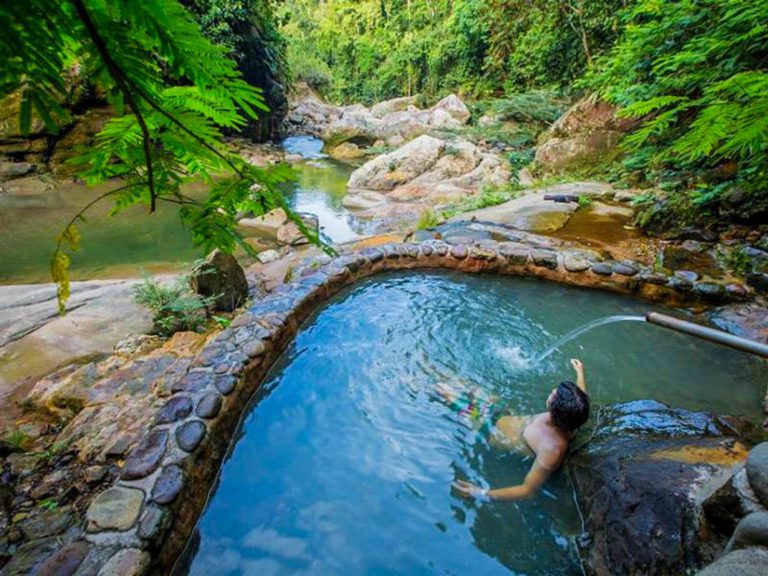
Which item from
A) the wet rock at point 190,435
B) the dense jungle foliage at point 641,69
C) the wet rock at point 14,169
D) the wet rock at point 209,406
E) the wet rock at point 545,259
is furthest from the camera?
the wet rock at point 14,169

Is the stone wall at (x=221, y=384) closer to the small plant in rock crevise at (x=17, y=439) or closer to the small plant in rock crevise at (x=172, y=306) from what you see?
the small plant in rock crevise at (x=172, y=306)

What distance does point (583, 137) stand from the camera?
29.0ft

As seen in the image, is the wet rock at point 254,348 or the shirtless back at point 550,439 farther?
the wet rock at point 254,348

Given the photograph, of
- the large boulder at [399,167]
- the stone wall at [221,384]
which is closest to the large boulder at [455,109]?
the large boulder at [399,167]

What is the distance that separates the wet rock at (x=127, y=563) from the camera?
168 centimetres

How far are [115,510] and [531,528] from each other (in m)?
2.32

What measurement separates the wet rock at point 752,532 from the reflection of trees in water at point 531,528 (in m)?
1.01

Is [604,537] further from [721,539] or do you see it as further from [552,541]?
[721,539]

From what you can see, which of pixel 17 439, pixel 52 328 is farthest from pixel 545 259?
pixel 52 328

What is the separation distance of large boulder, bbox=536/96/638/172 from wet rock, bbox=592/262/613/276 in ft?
16.8

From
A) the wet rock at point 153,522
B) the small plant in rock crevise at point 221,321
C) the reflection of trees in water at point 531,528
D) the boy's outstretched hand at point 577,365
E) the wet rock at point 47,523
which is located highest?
the wet rock at point 153,522

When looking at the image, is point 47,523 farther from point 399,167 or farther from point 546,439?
point 399,167

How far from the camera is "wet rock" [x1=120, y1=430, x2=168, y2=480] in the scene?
2.13 metres

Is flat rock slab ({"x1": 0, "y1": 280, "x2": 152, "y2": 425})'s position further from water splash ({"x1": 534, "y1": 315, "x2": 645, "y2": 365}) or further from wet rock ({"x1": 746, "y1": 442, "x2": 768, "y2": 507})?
wet rock ({"x1": 746, "y1": 442, "x2": 768, "y2": 507})
